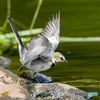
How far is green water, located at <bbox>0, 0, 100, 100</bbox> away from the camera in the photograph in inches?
403

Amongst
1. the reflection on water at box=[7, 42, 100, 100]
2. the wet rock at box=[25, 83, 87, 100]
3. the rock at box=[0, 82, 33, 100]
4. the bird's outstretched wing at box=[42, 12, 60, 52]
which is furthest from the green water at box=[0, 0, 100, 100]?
the rock at box=[0, 82, 33, 100]

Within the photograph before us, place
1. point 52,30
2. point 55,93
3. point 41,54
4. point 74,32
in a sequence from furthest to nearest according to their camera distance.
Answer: point 74,32
point 52,30
point 41,54
point 55,93

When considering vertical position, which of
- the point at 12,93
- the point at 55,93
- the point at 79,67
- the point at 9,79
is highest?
the point at 79,67

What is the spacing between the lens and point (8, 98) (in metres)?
7.34

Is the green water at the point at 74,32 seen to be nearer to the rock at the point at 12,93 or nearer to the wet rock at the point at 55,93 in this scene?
the wet rock at the point at 55,93

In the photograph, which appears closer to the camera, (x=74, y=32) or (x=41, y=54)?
(x=41, y=54)

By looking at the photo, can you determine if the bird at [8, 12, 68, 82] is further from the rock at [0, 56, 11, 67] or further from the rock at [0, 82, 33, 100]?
the rock at [0, 56, 11, 67]

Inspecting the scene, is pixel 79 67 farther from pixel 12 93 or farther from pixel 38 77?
pixel 12 93

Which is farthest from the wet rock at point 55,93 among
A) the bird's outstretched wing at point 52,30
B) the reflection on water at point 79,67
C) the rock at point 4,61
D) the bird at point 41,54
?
the rock at point 4,61

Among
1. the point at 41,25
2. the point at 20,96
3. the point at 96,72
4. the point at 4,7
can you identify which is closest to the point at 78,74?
the point at 96,72

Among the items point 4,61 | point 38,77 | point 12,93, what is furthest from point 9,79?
point 4,61

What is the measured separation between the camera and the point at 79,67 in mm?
11211

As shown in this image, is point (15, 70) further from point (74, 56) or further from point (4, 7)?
point (4, 7)

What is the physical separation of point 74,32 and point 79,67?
15.9 feet
